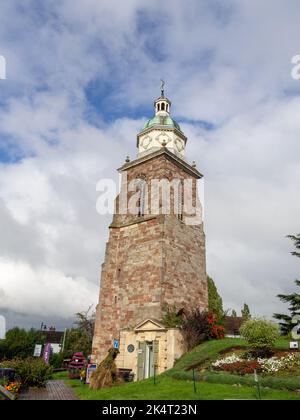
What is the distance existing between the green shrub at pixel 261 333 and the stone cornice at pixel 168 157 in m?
14.6

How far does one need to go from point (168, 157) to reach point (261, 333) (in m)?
15.2

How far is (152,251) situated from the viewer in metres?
24.7

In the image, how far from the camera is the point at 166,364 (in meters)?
19.9

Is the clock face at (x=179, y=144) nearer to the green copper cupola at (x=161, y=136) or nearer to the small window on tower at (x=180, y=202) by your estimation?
the green copper cupola at (x=161, y=136)

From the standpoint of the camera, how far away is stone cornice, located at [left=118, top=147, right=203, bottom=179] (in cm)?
2756

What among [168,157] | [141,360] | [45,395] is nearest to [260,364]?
[141,360]

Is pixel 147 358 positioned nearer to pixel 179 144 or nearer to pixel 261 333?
pixel 261 333

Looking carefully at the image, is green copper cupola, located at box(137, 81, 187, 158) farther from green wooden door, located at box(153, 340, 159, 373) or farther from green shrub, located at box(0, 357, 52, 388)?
green shrub, located at box(0, 357, 52, 388)

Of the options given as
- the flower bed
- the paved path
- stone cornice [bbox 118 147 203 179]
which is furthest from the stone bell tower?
the paved path

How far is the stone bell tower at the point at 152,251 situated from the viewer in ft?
74.4

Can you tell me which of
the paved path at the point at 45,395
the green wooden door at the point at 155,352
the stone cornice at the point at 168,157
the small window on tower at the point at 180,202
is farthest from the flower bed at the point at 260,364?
the stone cornice at the point at 168,157
